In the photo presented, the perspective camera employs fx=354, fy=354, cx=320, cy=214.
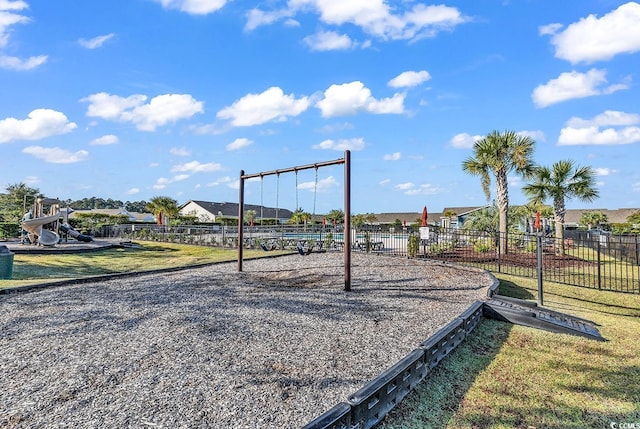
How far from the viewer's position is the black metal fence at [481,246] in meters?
8.92

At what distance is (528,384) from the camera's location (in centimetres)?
297

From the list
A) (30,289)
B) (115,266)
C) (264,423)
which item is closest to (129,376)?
(264,423)

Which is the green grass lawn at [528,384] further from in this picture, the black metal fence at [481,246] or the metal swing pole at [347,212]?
the black metal fence at [481,246]

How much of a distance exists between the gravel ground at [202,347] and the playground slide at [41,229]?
38.7 ft

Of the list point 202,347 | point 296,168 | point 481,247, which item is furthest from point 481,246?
point 202,347

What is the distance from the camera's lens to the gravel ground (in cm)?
233

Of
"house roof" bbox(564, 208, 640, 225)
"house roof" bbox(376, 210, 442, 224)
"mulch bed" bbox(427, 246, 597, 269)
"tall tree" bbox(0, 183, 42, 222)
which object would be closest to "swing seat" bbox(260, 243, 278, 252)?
"mulch bed" bbox(427, 246, 597, 269)

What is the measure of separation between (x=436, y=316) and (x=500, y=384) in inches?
68.0

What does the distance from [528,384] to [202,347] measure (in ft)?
9.59

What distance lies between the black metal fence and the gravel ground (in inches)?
159

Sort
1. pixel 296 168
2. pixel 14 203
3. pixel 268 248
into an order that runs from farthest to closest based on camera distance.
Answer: pixel 14 203
pixel 268 248
pixel 296 168

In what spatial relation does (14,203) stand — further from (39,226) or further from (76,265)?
(76,265)

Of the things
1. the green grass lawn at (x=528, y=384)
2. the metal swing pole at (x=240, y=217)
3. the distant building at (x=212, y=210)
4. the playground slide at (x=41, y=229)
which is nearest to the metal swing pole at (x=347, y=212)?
the green grass lawn at (x=528, y=384)

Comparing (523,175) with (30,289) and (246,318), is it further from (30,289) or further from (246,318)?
(30,289)
